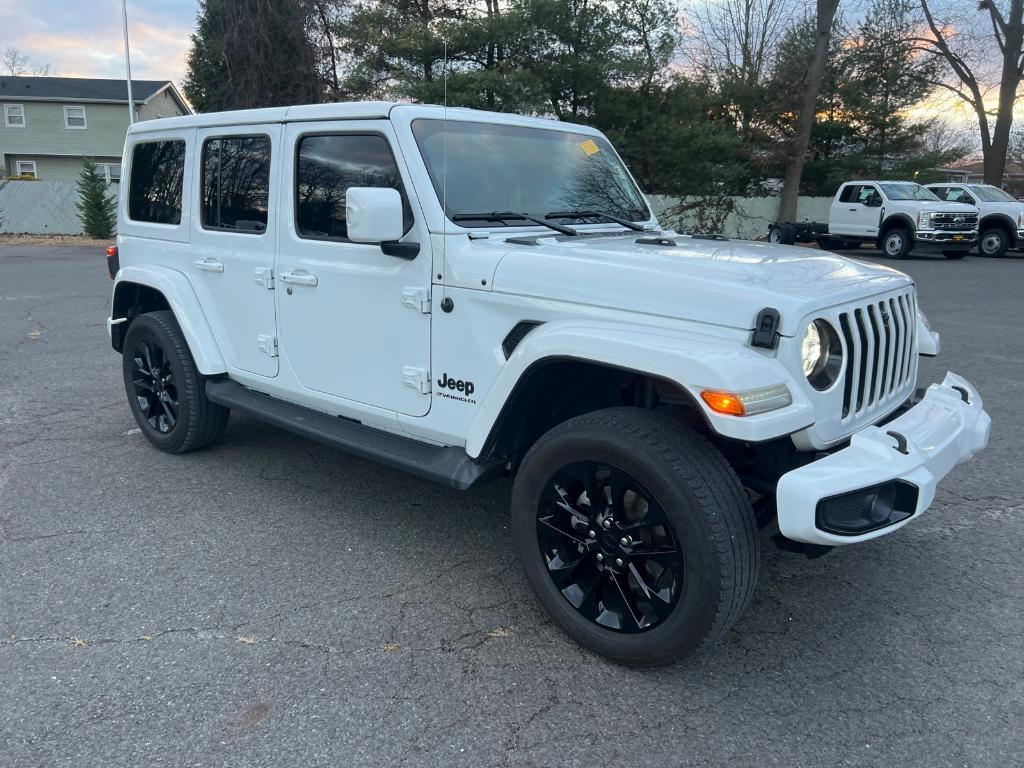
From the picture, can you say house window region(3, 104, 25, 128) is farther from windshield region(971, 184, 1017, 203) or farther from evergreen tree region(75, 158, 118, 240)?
windshield region(971, 184, 1017, 203)

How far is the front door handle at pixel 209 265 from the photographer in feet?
14.6

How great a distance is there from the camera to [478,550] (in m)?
3.85

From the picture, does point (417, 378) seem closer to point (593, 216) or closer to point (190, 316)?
point (593, 216)

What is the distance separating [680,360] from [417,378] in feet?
4.34

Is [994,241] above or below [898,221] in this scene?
below

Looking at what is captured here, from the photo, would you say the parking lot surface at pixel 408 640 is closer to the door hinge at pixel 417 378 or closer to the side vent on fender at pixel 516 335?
the door hinge at pixel 417 378

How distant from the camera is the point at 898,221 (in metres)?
20.1

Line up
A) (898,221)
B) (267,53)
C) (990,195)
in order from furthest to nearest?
1. (267,53)
2. (990,195)
3. (898,221)

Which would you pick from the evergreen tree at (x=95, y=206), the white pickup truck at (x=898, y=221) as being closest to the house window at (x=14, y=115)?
the evergreen tree at (x=95, y=206)

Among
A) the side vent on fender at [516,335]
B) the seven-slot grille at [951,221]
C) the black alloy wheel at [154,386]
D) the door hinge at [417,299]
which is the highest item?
the seven-slot grille at [951,221]

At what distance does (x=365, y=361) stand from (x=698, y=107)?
19.8 m

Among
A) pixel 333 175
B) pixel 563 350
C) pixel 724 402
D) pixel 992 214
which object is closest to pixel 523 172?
pixel 333 175

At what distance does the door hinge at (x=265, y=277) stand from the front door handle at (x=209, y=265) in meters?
0.39

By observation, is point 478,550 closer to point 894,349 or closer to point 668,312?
point 668,312
